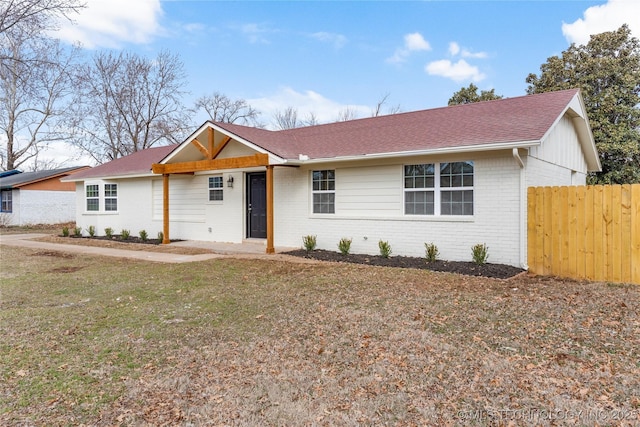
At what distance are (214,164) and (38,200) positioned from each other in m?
20.1

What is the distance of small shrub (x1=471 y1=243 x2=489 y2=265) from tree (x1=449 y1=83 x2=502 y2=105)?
16062 millimetres

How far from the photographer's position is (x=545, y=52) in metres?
21.2

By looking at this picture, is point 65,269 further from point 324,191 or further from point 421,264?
point 421,264

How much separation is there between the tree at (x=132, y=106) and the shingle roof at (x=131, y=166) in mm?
17210

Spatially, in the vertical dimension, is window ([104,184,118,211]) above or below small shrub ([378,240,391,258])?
above

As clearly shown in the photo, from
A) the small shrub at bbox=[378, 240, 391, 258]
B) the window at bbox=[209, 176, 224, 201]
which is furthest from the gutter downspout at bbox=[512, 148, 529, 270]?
the window at bbox=[209, 176, 224, 201]

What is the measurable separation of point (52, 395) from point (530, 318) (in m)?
5.28

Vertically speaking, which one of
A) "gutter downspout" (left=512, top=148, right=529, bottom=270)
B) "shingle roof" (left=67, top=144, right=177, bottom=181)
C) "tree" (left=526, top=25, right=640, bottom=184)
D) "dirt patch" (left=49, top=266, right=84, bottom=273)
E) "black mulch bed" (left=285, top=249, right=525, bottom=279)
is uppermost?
"tree" (left=526, top=25, right=640, bottom=184)

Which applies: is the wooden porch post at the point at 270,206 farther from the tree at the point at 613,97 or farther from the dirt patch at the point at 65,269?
the tree at the point at 613,97

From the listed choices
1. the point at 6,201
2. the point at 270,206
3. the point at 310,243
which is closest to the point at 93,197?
the point at 270,206

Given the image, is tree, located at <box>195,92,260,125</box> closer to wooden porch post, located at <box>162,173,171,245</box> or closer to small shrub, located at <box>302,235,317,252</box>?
wooden porch post, located at <box>162,173,171,245</box>

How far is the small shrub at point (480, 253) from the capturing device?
29.1 feet

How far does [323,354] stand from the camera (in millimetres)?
4195

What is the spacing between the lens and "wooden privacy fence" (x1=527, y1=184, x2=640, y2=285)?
740 centimetres
